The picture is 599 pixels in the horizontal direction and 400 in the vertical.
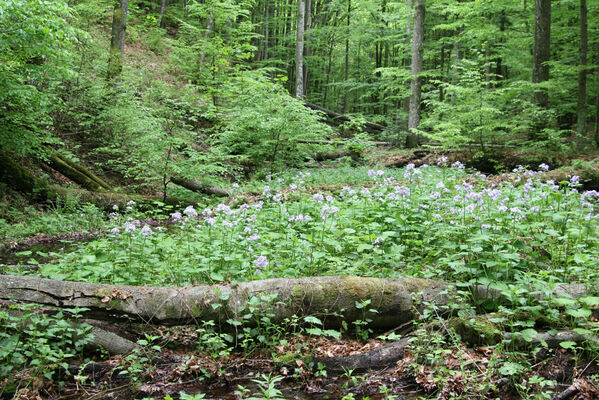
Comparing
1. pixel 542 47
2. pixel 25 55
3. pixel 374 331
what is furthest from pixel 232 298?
pixel 542 47

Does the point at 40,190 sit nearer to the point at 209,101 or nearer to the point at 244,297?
the point at 209,101

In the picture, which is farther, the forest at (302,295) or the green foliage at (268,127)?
the green foliage at (268,127)

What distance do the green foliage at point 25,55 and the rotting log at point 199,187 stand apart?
11.5 ft

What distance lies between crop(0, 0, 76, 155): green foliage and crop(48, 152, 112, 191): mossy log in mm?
1796

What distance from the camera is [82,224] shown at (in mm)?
8242

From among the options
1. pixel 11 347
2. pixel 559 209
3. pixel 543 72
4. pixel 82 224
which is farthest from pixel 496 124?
pixel 11 347

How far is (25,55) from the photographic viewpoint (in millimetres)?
7551

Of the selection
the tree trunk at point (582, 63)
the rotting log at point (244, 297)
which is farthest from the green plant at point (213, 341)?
the tree trunk at point (582, 63)

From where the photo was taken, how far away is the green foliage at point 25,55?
6889 millimetres

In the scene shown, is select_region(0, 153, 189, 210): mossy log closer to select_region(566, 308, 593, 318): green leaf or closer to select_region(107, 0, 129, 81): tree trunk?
select_region(107, 0, 129, 81): tree trunk

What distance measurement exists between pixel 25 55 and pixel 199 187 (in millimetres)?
5119

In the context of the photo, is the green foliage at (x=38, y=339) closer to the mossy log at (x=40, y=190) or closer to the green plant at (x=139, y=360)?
the green plant at (x=139, y=360)

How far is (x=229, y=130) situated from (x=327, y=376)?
11335 millimetres

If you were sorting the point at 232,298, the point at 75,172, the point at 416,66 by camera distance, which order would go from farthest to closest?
the point at 416,66
the point at 75,172
the point at 232,298
